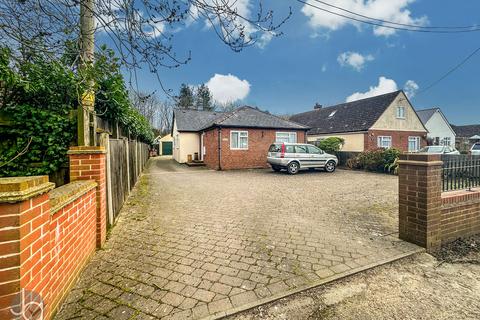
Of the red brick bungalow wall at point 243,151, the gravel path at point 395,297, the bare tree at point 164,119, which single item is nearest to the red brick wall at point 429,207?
the gravel path at point 395,297

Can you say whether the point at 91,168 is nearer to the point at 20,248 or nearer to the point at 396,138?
the point at 20,248

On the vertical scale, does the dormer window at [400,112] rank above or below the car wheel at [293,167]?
above

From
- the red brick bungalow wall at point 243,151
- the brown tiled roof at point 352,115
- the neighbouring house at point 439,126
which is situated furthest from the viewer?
the neighbouring house at point 439,126

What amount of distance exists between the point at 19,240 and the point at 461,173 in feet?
20.1

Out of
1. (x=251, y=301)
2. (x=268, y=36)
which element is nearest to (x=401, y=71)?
(x=268, y=36)

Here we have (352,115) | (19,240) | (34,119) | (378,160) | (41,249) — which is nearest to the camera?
(19,240)

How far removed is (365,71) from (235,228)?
22688 mm

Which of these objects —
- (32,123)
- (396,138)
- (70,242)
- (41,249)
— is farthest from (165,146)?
(41,249)

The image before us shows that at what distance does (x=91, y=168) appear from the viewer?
128 inches

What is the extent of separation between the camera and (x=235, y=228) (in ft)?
14.2

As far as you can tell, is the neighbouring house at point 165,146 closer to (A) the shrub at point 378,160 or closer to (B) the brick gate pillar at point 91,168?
(A) the shrub at point 378,160

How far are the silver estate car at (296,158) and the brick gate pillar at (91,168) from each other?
34.1ft

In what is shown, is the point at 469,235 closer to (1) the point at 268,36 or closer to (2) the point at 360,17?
(1) the point at 268,36

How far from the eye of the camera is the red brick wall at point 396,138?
67.7 ft
